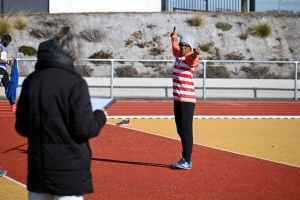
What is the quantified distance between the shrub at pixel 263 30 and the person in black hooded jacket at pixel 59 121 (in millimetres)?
29630

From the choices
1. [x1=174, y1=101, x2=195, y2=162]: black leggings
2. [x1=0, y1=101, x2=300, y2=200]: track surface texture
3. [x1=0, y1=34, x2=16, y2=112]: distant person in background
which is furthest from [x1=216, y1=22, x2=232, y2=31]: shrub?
[x1=174, y1=101, x2=195, y2=162]: black leggings

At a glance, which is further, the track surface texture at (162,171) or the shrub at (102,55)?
the shrub at (102,55)

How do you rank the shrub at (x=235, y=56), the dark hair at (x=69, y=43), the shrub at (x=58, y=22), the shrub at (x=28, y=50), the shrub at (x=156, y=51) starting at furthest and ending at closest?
the shrub at (x=58, y=22) < the shrub at (x=235, y=56) < the shrub at (x=156, y=51) < the shrub at (x=28, y=50) < the dark hair at (x=69, y=43)

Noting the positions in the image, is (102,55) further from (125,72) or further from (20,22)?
(20,22)

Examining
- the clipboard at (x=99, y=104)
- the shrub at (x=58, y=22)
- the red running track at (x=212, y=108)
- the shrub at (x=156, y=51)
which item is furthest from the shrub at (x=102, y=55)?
the clipboard at (x=99, y=104)

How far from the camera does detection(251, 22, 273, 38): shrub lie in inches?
1325

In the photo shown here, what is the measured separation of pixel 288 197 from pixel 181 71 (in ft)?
→ 8.08

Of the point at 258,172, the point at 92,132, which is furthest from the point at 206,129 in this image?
the point at 92,132

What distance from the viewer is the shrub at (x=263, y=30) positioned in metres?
33.7

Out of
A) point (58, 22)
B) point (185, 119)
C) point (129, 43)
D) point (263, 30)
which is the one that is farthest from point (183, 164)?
point (263, 30)

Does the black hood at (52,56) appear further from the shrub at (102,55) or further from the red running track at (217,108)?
the shrub at (102,55)

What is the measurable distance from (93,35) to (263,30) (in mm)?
8336

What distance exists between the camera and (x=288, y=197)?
8258 mm

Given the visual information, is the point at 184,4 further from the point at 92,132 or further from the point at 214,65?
the point at 92,132
